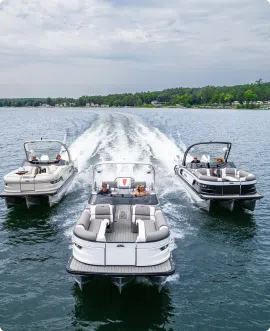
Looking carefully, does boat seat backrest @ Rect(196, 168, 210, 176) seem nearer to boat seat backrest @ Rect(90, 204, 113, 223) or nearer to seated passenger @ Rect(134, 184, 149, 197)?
seated passenger @ Rect(134, 184, 149, 197)

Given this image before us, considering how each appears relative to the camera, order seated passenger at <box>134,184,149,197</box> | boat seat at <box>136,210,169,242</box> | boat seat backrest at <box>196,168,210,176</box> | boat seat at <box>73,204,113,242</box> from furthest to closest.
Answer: boat seat backrest at <box>196,168,210,176</box>
seated passenger at <box>134,184,149,197</box>
boat seat at <box>73,204,113,242</box>
boat seat at <box>136,210,169,242</box>

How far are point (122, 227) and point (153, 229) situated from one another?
97cm

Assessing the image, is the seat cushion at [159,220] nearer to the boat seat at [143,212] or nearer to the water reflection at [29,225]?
the boat seat at [143,212]

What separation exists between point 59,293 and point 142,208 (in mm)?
3450

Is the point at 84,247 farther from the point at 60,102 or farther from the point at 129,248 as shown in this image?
the point at 60,102

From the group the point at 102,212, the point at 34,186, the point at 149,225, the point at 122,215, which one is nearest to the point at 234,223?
the point at 149,225

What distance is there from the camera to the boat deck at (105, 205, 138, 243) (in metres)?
9.60

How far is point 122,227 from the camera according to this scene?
10.4 meters

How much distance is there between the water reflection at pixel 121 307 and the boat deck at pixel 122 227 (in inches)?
43.2

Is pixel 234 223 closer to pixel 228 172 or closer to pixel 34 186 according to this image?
Result: pixel 228 172

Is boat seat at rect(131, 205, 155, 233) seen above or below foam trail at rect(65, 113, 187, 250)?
above

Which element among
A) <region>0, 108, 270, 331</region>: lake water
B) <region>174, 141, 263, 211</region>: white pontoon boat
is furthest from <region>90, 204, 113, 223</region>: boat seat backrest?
<region>174, 141, 263, 211</region>: white pontoon boat

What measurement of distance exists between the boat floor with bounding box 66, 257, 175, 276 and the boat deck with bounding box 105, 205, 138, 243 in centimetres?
107

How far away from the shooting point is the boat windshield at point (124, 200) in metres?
12.0
